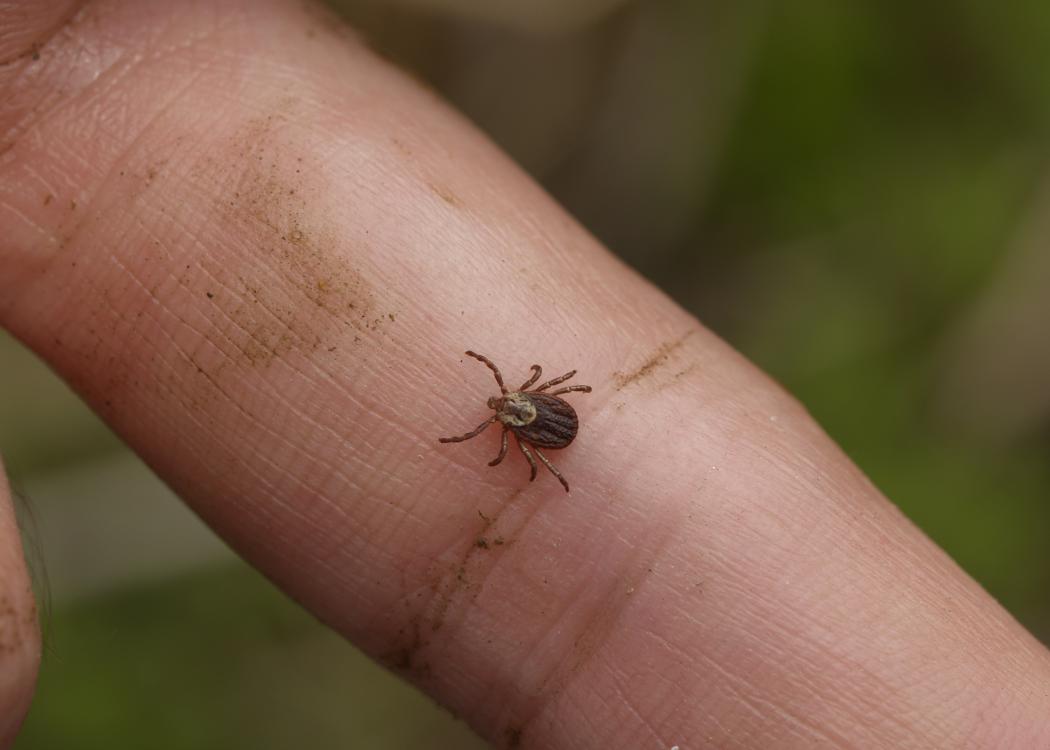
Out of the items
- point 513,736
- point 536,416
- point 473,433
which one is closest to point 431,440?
point 473,433

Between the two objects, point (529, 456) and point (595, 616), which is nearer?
point (595, 616)

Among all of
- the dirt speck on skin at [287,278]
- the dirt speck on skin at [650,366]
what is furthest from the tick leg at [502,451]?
the dirt speck on skin at [287,278]

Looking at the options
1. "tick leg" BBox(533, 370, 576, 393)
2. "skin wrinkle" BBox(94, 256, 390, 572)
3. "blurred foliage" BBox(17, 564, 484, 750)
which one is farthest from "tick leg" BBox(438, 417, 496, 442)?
"blurred foliage" BBox(17, 564, 484, 750)

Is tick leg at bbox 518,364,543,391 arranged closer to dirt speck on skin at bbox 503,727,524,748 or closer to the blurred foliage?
dirt speck on skin at bbox 503,727,524,748

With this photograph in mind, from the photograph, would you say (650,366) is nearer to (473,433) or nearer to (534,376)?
(534,376)

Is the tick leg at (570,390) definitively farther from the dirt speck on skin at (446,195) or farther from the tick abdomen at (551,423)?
the dirt speck on skin at (446,195)
